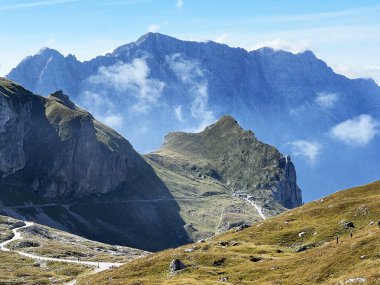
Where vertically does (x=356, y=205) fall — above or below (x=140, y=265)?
above

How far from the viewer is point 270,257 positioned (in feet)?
360

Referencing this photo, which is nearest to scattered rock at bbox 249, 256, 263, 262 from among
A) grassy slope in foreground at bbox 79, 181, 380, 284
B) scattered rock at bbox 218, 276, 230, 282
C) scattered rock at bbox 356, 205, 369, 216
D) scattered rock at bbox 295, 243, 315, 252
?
grassy slope in foreground at bbox 79, 181, 380, 284

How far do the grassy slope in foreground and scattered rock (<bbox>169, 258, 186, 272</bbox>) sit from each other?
181 cm

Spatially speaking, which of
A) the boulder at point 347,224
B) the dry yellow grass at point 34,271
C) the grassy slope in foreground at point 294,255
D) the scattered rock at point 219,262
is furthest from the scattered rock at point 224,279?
the dry yellow grass at point 34,271

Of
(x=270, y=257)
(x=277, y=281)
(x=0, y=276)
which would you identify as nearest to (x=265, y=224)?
(x=270, y=257)

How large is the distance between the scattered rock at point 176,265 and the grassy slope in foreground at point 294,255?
1.81 m

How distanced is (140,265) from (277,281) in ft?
128

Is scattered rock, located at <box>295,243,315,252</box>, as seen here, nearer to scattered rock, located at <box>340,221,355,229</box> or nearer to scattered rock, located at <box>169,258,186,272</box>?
scattered rock, located at <box>340,221,355,229</box>

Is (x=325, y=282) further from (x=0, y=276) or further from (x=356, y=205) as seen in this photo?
(x=0, y=276)

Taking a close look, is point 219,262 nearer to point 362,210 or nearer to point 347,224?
point 347,224

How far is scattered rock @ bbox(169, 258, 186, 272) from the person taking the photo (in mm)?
111312

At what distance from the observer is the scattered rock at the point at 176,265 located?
111 metres

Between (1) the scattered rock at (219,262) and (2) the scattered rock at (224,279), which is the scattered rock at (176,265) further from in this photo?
(2) the scattered rock at (224,279)

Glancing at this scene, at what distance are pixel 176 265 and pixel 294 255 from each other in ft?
75.2
